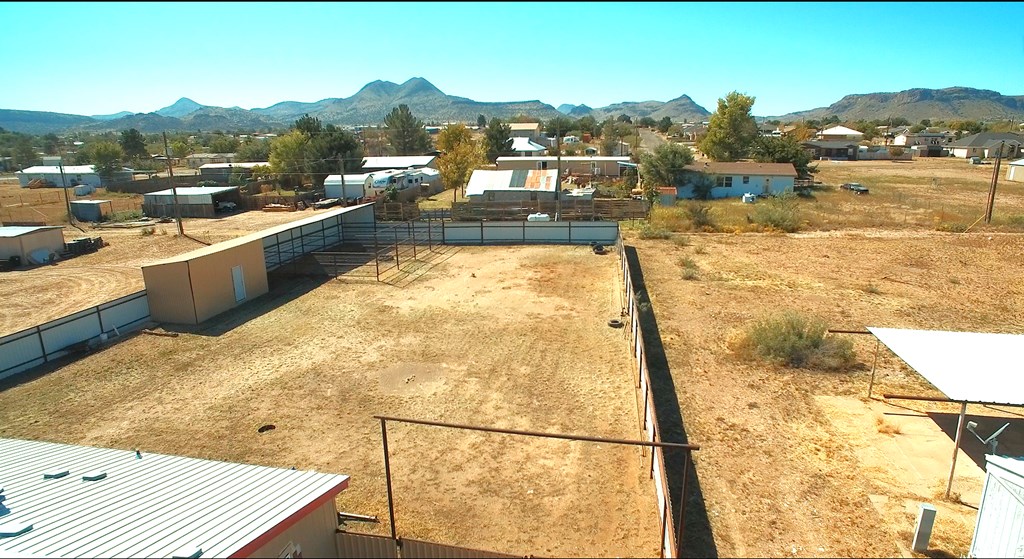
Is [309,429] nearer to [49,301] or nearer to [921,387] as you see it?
[921,387]

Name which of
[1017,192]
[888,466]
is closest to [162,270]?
[888,466]

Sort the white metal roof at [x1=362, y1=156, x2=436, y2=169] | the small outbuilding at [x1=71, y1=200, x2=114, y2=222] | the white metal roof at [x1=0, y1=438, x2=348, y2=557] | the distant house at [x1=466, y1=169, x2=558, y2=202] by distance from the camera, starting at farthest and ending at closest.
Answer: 1. the white metal roof at [x1=362, y1=156, x2=436, y2=169]
2. the small outbuilding at [x1=71, y1=200, x2=114, y2=222]
3. the distant house at [x1=466, y1=169, x2=558, y2=202]
4. the white metal roof at [x1=0, y1=438, x2=348, y2=557]

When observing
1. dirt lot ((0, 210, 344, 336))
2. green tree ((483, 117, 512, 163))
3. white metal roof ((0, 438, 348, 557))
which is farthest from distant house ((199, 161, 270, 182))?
white metal roof ((0, 438, 348, 557))

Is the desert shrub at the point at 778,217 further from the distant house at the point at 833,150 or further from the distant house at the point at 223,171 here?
the distant house at the point at 833,150

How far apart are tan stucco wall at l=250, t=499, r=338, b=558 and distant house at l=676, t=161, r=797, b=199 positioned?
4009 centimetres

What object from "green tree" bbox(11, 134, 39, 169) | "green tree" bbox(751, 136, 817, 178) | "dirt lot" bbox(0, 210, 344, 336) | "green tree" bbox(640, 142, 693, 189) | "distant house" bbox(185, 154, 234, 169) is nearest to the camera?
"dirt lot" bbox(0, 210, 344, 336)

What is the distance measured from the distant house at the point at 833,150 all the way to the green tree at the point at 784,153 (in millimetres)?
31705

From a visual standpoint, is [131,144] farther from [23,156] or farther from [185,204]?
[185,204]

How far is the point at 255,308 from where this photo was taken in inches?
791

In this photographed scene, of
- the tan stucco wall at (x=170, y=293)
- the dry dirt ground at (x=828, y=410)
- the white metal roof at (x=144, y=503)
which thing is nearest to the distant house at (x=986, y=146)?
the dry dirt ground at (x=828, y=410)

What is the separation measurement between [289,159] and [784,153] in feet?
157

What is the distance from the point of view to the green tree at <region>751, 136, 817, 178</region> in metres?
48.5

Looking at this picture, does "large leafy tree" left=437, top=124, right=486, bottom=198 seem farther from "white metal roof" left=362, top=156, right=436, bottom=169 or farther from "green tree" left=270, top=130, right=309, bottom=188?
"green tree" left=270, top=130, right=309, bottom=188

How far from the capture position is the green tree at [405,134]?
7762 centimetres
